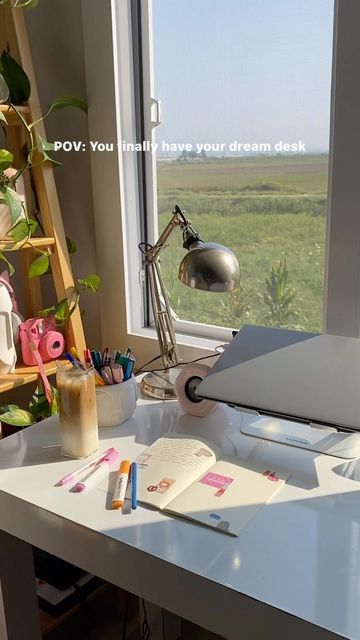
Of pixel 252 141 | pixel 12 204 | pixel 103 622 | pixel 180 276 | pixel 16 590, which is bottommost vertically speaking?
pixel 103 622

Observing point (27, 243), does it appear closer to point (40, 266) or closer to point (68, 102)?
point (40, 266)

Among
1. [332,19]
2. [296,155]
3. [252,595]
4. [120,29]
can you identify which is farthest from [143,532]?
[120,29]

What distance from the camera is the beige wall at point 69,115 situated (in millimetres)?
1473

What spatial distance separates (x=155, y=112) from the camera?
4.80 feet

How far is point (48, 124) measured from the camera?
1.57m

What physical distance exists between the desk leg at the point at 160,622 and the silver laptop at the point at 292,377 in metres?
0.68

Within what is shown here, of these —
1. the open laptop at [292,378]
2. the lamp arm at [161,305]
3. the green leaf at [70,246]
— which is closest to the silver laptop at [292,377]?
the open laptop at [292,378]

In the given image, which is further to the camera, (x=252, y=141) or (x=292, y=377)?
(x=252, y=141)

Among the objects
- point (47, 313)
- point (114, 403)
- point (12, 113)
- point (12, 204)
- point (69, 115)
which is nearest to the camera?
point (114, 403)

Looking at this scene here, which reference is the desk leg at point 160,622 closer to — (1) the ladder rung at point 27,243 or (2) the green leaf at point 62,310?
(2) the green leaf at point 62,310

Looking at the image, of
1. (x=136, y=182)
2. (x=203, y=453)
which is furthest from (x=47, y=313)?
(x=203, y=453)

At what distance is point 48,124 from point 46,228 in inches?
14.1

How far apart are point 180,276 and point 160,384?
10.7 inches

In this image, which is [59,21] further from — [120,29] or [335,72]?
[335,72]
